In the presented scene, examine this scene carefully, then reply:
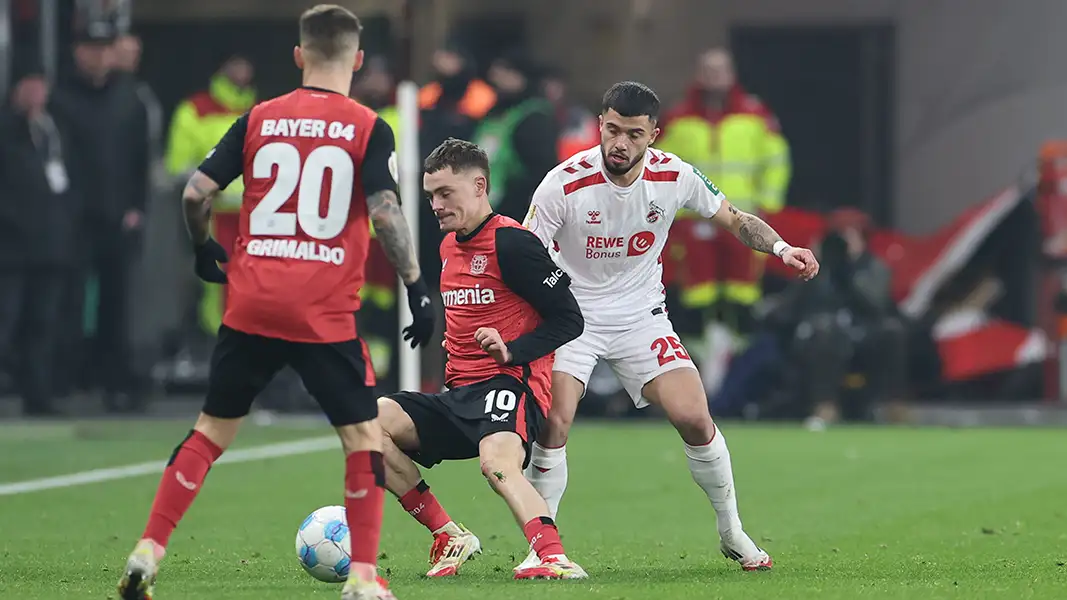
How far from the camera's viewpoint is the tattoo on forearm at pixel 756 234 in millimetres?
7848


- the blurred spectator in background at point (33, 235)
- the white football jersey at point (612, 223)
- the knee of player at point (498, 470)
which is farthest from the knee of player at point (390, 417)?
the blurred spectator in background at point (33, 235)

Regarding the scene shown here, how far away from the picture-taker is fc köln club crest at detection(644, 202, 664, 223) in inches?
309

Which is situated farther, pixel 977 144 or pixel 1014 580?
pixel 977 144

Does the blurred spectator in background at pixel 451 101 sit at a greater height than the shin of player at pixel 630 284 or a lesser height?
lesser

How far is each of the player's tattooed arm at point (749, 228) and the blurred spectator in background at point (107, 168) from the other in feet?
30.1

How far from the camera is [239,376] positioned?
6430 millimetres

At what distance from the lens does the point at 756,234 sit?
788 cm

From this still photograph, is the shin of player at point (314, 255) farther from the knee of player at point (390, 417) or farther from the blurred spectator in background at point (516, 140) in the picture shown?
the blurred spectator in background at point (516, 140)

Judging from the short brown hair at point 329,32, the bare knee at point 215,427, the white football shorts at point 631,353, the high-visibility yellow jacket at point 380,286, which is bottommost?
the high-visibility yellow jacket at point 380,286

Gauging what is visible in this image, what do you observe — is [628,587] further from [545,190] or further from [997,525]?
[997,525]

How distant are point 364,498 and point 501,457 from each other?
3.11ft

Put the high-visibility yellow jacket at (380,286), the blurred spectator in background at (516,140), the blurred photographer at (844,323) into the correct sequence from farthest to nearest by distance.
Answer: the high-visibility yellow jacket at (380,286) → the blurred photographer at (844,323) → the blurred spectator in background at (516,140)

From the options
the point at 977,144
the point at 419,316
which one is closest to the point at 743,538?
the point at 419,316

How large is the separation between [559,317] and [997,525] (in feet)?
9.84
